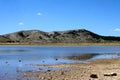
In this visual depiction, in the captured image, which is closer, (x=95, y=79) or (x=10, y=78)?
(x=95, y=79)

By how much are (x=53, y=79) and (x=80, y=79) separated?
2266mm

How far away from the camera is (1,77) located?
2683cm

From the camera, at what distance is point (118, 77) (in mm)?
24125

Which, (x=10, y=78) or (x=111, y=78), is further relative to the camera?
(x=10, y=78)

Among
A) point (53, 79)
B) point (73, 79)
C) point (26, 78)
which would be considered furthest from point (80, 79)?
point (26, 78)

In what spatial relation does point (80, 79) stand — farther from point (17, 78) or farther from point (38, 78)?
point (17, 78)

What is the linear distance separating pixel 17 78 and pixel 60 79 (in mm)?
3940

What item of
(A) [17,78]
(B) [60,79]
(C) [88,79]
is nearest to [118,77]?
(C) [88,79]

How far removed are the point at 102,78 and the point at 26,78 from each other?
6.59 metres

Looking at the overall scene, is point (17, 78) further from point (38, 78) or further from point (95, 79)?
point (95, 79)

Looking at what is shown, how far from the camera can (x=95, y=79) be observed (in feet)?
78.6

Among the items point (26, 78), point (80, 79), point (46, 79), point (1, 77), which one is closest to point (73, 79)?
point (80, 79)

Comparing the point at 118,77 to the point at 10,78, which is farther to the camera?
the point at 10,78

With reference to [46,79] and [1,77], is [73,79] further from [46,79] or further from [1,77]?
[1,77]
